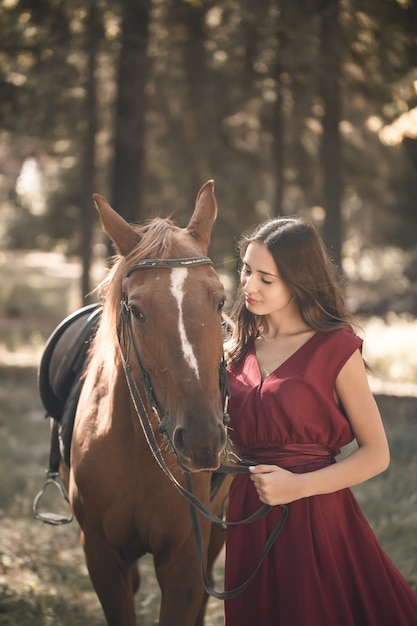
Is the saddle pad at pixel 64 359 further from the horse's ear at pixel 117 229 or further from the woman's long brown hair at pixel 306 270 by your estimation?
the woman's long brown hair at pixel 306 270

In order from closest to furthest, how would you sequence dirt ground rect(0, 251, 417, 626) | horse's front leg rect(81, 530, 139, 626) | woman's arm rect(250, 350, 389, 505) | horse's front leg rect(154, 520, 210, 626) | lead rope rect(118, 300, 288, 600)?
woman's arm rect(250, 350, 389, 505) → lead rope rect(118, 300, 288, 600) → horse's front leg rect(154, 520, 210, 626) → horse's front leg rect(81, 530, 139, 626) → dirt ground rect(0, 251, 417, 626)

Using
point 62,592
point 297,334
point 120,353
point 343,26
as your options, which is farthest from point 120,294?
point 343,26

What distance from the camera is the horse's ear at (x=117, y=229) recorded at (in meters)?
3.19

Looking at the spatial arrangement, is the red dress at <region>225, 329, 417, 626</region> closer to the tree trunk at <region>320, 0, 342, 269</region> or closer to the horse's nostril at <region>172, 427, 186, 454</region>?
the horse's nostril at <region>172, 427, 186, 454</region>

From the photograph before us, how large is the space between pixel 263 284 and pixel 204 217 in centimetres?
52

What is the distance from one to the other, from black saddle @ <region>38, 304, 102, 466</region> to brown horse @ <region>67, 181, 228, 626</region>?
27 cm

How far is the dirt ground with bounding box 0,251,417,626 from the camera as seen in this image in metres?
4.93

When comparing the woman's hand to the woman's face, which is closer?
the woman's hand

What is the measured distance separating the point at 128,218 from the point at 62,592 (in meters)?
6.91

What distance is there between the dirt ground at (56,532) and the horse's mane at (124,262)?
214 centimetres

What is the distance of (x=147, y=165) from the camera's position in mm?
17906

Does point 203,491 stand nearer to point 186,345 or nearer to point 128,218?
point 186,345

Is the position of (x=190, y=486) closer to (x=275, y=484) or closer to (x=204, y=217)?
(x=275, y=484)

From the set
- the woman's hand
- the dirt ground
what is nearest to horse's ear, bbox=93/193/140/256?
the woman's hand
